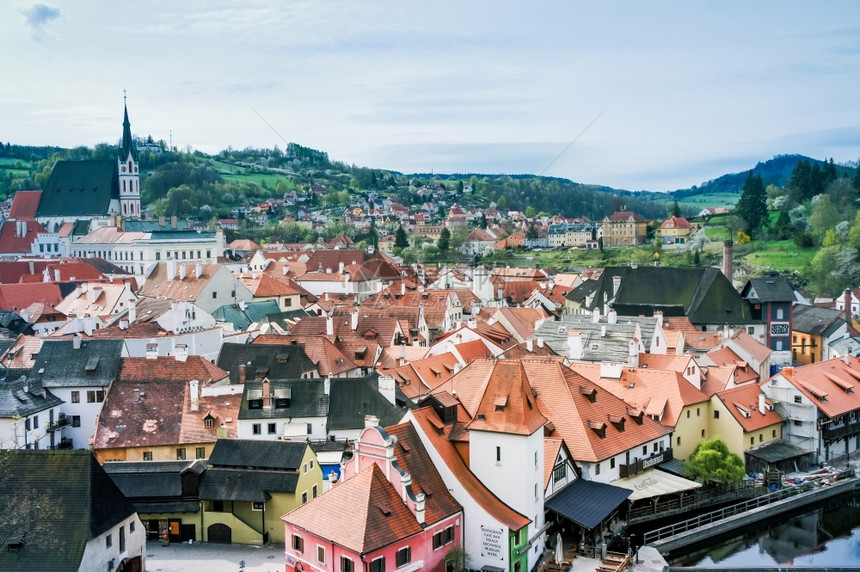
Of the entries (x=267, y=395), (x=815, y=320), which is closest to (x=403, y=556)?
(x=267, y=395)

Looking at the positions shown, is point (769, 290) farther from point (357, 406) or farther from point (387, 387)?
point (357, 406)

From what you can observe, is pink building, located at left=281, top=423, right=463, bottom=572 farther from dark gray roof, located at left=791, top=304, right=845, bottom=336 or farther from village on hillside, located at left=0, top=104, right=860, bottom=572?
dark gray roof, located at left=791, top=304, right=845, bottom=336

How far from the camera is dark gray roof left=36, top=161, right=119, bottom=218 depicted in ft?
474

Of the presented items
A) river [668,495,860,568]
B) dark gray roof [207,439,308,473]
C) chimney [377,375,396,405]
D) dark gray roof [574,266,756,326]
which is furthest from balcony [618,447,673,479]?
dark gray roof [574,266,756,326]

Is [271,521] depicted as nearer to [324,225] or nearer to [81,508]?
[81,508]

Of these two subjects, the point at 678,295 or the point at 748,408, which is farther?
the point at 678,295

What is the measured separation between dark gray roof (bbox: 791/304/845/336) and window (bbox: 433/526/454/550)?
51.5 metres

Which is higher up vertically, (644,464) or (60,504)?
(60,504)

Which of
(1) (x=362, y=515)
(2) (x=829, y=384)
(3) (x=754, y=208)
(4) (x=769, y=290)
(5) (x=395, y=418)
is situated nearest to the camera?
(1) (x=362, y=515)

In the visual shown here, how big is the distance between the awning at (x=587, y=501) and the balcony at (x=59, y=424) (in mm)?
26144

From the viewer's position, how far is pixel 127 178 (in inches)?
5925

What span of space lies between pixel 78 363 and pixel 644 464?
30.3 meters

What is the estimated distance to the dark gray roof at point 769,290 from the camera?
225 ft

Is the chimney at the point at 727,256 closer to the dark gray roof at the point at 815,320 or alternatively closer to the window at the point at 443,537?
the dark gray roof at the point at 815,320
